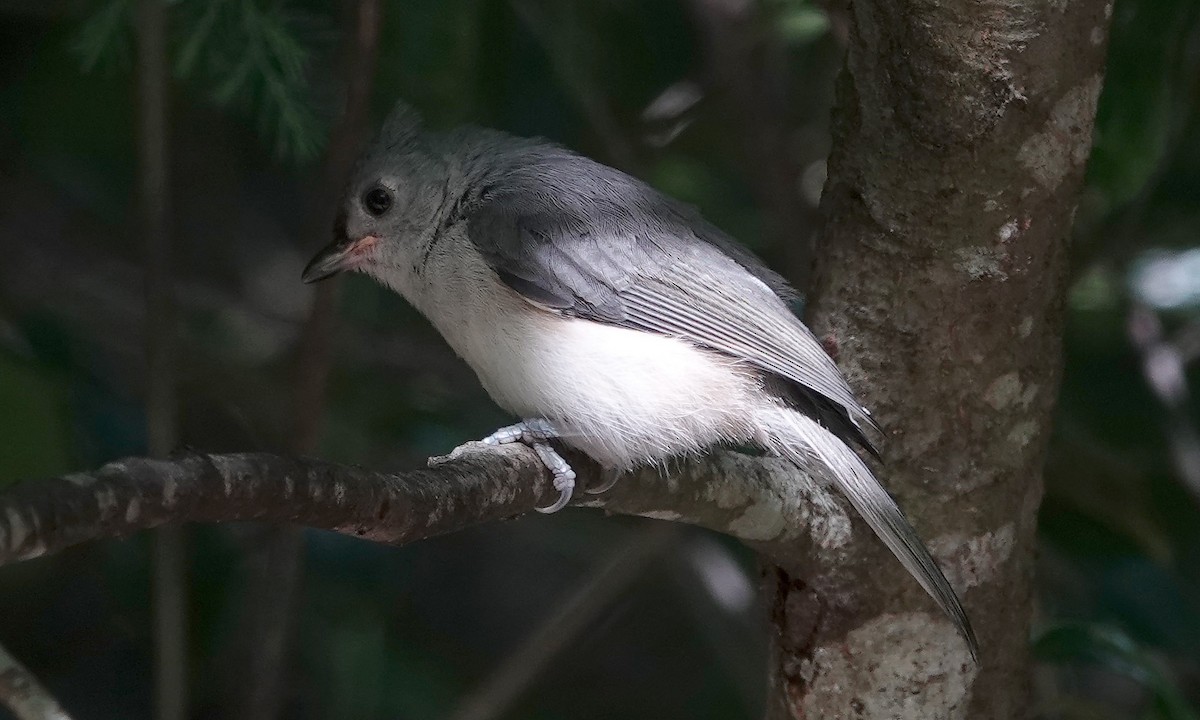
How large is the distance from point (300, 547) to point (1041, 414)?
1.83m

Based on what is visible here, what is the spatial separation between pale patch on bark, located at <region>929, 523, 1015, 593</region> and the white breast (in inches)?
18.7

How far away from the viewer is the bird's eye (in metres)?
2.97

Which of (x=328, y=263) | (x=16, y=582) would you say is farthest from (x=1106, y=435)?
(x=16, y=582)

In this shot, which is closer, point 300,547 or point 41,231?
point 300,547

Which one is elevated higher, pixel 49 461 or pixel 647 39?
pixel 647 39

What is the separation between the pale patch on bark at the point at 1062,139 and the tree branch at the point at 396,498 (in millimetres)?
670

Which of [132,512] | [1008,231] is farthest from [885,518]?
[132,512]

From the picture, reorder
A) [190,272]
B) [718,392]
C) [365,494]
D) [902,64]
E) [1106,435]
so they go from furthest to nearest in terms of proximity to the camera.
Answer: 1. [190,272]
2. [1106,435]
3. [718,392]
4. [902,64]
5. [365,494]

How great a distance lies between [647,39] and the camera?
3914mm

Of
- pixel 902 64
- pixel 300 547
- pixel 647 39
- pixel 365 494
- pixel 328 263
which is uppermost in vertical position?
pixel 902 64

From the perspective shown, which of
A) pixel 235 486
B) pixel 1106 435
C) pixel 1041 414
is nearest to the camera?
pixel 235 486

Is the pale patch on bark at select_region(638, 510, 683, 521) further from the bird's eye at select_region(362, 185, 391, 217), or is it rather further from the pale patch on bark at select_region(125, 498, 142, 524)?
the bird's eye at select_region(362, 185, 391, 217)

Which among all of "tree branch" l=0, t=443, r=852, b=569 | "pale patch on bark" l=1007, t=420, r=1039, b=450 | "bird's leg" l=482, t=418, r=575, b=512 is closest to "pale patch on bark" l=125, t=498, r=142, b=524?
"tree branch" l=0, t=443, r=852, b=569

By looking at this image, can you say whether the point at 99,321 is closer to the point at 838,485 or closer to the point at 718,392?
the point at 718,392
